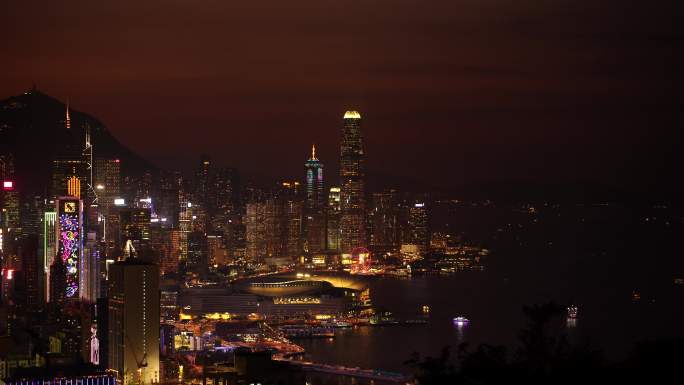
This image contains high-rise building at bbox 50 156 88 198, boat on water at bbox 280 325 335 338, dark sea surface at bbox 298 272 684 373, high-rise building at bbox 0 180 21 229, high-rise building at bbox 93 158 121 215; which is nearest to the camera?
dark sea surface at bbox 298 272 684 373

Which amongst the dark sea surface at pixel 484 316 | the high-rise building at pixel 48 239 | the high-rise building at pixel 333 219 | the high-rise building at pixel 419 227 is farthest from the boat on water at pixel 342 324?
the high-rise building at pixel 419 227

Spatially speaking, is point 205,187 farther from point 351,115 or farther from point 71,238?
point 71,238

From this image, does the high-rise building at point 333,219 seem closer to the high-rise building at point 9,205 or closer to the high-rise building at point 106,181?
the high-rise building at point 106,181

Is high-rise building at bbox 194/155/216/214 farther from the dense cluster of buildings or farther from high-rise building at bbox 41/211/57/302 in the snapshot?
high-rise building at bbox 41/211/57/302

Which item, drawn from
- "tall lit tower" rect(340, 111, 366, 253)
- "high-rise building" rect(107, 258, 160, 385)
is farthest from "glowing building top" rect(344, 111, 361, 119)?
"high-rise building" rect(107, 258, 160, 385)

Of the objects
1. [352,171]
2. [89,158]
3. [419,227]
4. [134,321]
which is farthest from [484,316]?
[419,227]

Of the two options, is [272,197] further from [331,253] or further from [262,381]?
[262,381]
